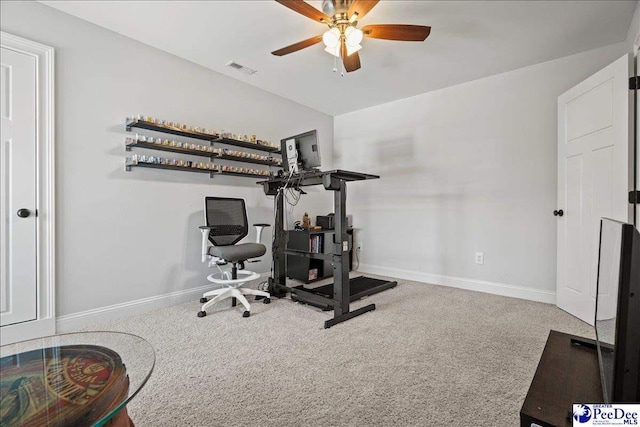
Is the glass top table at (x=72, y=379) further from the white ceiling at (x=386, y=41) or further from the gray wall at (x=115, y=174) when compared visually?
the white ceiling at (x=386, y=41)

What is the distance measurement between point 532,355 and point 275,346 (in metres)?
1.63

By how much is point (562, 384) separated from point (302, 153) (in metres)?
2.31

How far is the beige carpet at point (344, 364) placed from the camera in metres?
1.32

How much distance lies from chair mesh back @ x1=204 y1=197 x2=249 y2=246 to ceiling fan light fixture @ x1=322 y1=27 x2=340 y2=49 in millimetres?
1759

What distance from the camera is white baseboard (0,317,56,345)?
2.02 meters

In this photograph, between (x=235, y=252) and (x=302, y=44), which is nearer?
(x=302, y=44)

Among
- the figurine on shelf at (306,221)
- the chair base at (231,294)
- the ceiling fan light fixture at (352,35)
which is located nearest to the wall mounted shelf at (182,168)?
the figurine on shelf at (306,221)

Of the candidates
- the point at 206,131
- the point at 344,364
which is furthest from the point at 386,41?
the point at 344,364

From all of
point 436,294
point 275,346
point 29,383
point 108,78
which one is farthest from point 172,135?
point 436,294

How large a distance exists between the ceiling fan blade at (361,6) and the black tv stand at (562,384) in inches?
78.2

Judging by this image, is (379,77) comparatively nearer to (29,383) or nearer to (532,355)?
(532,355)

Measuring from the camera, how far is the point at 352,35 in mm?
2033

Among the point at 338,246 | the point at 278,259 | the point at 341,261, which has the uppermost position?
the point at 338,246

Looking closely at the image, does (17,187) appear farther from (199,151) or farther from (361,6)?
(361,6)
